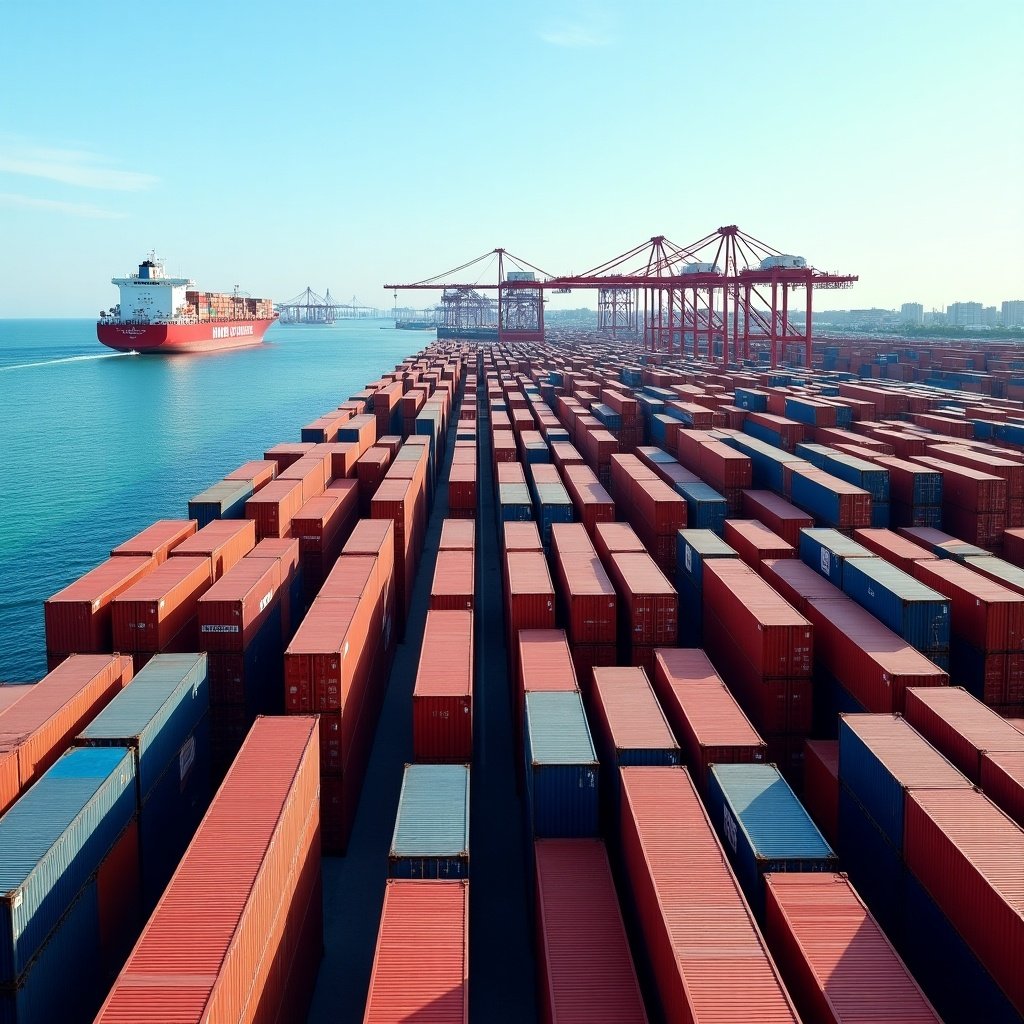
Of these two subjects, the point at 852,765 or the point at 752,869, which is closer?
the point at 752,869

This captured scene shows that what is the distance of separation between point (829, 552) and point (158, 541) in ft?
60.9

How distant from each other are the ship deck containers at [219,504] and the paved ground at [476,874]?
26.6 ft

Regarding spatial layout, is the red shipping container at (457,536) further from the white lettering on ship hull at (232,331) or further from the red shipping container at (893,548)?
the white lettering on ship hull at (232,331)

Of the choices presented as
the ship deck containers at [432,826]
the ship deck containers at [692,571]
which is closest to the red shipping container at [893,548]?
the ship deck containers at [692,571]

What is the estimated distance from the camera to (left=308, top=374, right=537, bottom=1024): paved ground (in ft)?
43.3

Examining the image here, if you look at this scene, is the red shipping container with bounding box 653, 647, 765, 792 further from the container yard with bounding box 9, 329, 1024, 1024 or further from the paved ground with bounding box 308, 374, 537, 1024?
the paved ground with bounding box 308, 374, 537, 1024

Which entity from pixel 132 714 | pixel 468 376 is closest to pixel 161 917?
pixel 132 714

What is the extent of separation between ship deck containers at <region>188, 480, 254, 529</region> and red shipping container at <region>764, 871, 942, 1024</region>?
849 inches

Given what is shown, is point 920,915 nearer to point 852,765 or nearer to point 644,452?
point 852,765

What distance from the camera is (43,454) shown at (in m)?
67.3

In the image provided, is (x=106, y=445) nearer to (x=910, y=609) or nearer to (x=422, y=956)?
(x=910, y=609)

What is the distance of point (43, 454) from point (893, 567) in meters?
65.3

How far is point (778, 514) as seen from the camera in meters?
28.5

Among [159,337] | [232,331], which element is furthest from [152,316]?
[232,331]
